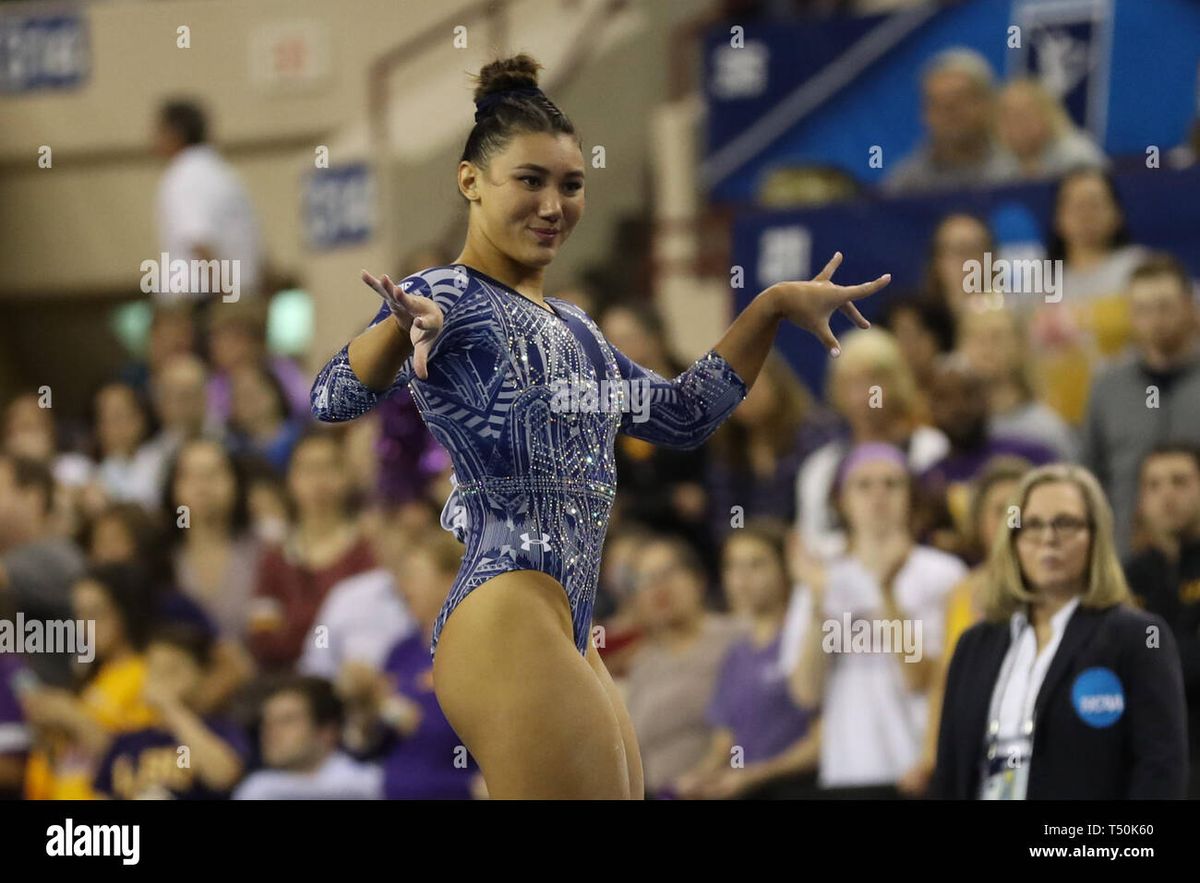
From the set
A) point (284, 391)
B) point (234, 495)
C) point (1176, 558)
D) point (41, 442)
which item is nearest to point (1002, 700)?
point (1176, 558)

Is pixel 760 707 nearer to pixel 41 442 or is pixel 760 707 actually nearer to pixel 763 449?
pixel 763 449

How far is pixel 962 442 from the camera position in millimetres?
6613

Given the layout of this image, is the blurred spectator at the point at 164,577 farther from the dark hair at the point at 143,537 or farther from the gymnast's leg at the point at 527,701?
the gymnast's leg at the point at 527,701

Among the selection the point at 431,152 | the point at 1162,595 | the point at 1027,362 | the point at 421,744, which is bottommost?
the point at 421,744

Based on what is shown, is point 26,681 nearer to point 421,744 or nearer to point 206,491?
point 206,491

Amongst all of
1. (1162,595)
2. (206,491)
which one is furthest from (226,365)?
(1162,595)

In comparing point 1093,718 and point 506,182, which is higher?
point 506,182

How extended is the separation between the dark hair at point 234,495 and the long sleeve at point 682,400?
4.26 meters

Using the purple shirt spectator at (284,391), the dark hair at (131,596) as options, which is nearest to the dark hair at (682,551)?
the dark hair at (131,596)

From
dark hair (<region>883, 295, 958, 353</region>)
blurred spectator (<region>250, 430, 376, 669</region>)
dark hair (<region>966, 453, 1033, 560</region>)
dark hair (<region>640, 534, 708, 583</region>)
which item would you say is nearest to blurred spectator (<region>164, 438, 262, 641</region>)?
blurred spectator (<region>250, 430, 376, 669</region>)

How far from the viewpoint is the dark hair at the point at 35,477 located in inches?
320

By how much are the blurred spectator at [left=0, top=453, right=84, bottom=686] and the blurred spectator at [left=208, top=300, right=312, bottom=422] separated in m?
0.91
